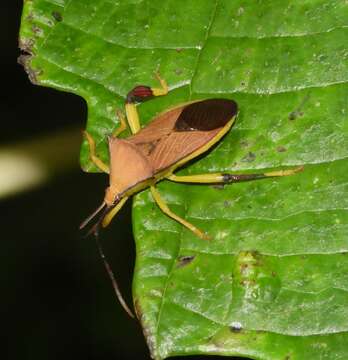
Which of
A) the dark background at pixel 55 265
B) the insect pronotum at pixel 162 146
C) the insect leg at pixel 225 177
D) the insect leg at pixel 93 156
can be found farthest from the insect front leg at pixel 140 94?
the dark background at pixel 55 265

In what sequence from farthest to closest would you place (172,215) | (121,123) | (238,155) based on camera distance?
(121,123), (238,155), (172,215)

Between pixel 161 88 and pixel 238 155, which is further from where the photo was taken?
pixel 161 88

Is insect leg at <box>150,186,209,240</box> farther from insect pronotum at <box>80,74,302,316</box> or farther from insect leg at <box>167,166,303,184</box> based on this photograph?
insect leg at <box>167,166,303,184</box>

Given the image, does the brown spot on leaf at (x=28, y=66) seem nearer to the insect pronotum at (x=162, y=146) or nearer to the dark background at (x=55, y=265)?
the insect pronotum at (x=162, y=146)

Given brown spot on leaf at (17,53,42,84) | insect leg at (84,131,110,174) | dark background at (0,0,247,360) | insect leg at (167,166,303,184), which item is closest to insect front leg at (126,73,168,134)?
insect leg at (84,131,110,174)

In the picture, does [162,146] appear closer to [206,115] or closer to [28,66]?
[206,115]

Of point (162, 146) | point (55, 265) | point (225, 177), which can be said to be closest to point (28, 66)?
point (162, 146)

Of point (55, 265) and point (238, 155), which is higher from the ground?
point (238, 155)

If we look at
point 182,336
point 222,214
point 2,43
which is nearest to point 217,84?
point 222,214
